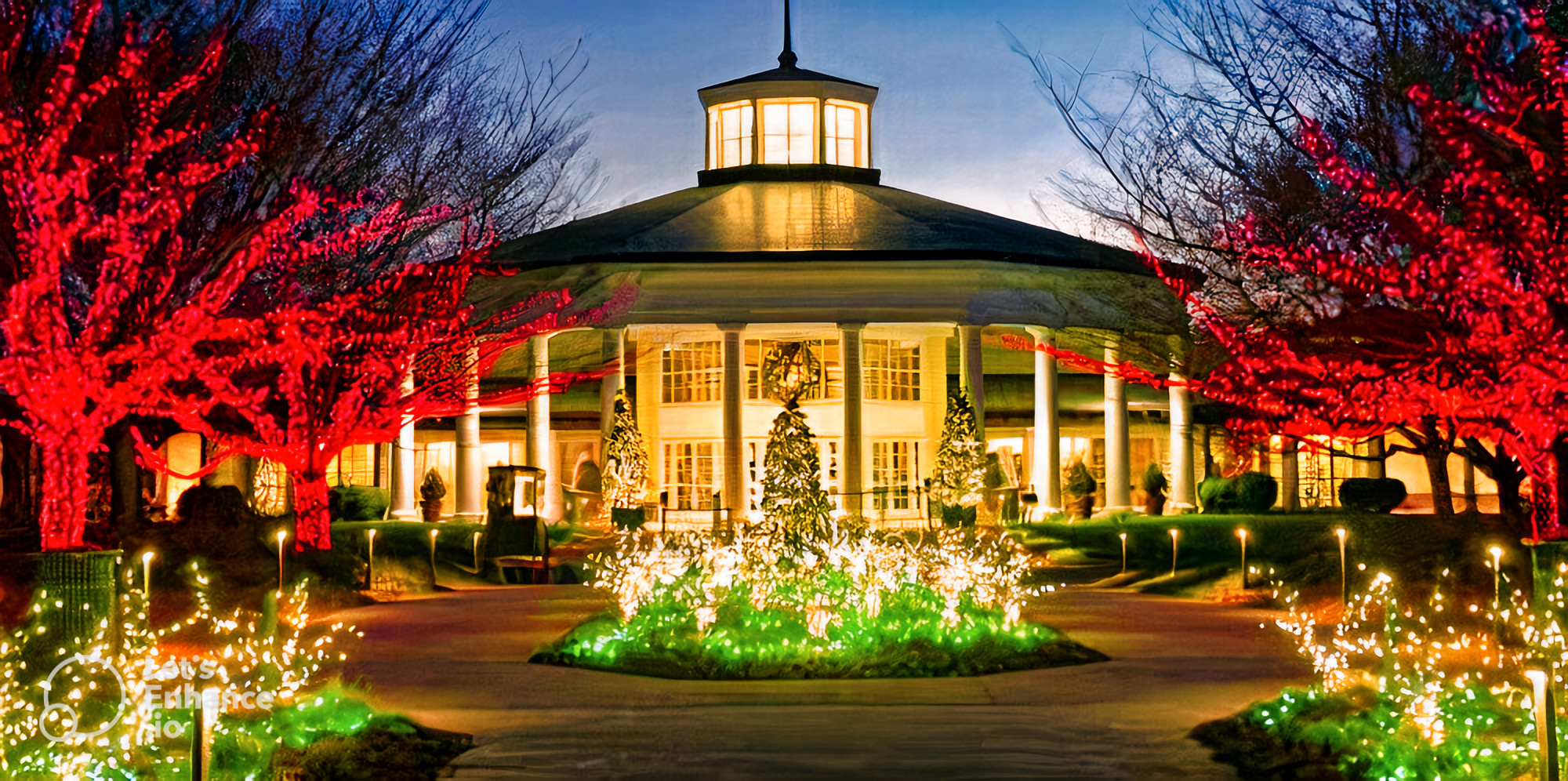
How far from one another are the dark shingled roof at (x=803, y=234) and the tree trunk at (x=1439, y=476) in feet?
42.7

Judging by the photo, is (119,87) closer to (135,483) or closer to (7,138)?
(7,138)

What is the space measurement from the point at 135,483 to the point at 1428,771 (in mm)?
18279

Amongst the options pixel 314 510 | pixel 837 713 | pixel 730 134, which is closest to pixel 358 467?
pixel 730 134

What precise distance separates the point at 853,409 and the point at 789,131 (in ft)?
29.2

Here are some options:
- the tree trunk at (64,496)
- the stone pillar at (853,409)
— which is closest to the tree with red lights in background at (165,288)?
the tree trunk at (64,496)

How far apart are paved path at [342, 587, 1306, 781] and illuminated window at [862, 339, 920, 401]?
2343 centimetres

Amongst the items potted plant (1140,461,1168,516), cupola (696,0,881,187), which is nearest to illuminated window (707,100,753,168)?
cupola (696,0,881,187)

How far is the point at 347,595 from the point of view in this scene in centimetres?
1970

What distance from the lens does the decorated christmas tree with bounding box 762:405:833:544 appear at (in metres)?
16.4

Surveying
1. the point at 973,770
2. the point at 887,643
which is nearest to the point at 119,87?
the point at 887,643

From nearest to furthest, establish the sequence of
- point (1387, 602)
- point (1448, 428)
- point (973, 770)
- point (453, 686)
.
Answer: point (973, 770), point (1387, 602), point (453, 686), point (1448, 428)

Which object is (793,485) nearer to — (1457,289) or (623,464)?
(1457,289)

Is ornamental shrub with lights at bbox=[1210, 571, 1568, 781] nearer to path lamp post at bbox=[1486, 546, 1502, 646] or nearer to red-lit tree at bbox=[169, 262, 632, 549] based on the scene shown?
path lamp post at bbox=[1486, 546, 1502, 646]

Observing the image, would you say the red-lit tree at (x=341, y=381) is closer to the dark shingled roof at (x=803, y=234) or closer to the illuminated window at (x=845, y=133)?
the dark shingled roof at (x=803, y=234)
